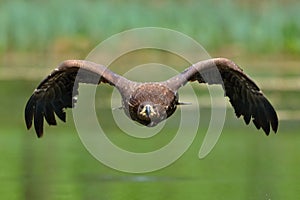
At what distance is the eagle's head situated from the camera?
16188mm

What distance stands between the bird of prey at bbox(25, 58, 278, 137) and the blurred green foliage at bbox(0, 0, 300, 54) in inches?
580

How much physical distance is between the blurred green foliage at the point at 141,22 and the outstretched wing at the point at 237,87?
14.8 m

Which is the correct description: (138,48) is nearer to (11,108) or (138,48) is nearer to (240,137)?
(11,108)

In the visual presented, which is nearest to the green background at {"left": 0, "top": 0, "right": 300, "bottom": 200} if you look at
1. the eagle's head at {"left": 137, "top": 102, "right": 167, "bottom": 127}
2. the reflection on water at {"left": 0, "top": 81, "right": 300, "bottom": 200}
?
the reflection on water at {"left": 0, "top": 81, "right": 300, "bottom": 200}

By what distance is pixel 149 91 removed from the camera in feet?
54.1

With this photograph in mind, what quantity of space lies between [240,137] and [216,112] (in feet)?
9.14

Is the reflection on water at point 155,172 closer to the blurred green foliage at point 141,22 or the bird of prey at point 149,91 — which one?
the bird of prey at point 149,91

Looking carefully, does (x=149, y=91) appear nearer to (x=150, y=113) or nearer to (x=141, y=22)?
(x=150, y=113)

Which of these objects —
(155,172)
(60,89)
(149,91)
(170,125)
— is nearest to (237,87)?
(149,91)

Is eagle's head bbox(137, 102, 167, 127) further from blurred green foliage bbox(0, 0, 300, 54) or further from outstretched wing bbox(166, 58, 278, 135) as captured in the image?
blurred green foliage bbox(0, 0, 300, 54)

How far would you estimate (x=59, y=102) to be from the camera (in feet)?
56.3

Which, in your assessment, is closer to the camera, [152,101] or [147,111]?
[147,111]


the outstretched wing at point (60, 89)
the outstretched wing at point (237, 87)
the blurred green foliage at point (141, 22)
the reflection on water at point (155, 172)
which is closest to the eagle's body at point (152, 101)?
the outstretched wing at point (237, 87)

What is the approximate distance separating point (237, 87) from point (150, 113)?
1.22 meters
